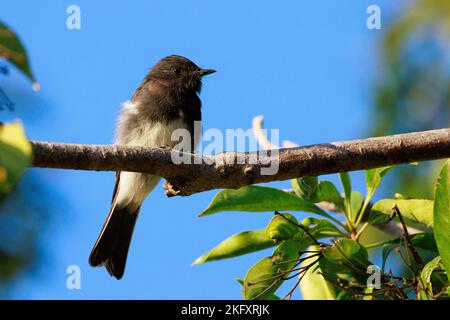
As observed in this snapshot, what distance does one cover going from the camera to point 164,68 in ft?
18.5

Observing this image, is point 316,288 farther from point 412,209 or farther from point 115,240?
point 115,240

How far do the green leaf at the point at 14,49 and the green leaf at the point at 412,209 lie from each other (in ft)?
6.91

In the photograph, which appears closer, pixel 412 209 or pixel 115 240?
pixel 412 209

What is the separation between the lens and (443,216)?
7.88 ft

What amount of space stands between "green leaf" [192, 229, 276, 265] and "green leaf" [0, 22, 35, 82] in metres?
1.85

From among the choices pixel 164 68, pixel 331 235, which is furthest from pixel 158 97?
pixel 331 235

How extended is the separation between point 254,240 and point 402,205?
0.70 m

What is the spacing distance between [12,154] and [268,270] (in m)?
1.87

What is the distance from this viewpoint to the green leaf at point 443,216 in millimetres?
2384

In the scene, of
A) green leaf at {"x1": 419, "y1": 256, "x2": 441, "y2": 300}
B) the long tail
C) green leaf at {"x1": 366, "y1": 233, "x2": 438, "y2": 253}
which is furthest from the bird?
green leaf at {"x1": 419, "y1": 256, "x2": 441, "y2": 300}

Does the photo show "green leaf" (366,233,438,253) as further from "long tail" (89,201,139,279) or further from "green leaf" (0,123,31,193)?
"long tail" (89,201,139,279)

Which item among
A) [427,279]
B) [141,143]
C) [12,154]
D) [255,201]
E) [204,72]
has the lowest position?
[427,279]

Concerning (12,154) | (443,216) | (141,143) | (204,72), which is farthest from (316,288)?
(204,72)
